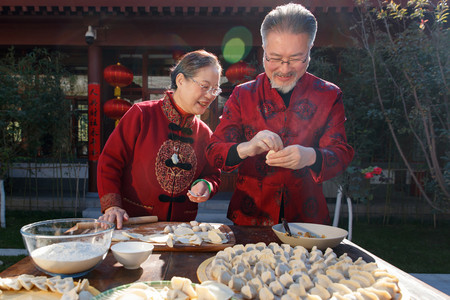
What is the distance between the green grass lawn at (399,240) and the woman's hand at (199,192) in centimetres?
353

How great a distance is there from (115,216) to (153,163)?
478 millimetres

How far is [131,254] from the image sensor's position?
1.12 meters

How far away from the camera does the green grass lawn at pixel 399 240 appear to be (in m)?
4.79

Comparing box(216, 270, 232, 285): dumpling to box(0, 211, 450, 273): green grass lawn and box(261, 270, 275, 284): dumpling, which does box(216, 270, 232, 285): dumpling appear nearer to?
box(261, 270, 275, 284): dumpling

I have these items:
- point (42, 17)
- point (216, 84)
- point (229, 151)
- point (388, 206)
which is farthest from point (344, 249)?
point (42, 17)

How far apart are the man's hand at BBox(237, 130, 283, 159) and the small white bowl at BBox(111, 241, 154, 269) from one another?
70 cm

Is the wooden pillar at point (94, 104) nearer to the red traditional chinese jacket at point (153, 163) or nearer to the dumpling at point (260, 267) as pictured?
the red traditional chinese jacket at point (153, 163)

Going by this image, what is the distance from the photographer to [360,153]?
565cm

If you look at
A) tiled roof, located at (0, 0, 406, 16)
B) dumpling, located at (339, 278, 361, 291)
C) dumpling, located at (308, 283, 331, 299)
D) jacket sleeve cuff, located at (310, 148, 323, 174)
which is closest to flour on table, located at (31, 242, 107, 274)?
dumpling, located at (308, 283, 331, 299)

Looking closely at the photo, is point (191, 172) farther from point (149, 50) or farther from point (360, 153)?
point (149, 50)

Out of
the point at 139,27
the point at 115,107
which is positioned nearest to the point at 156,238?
the point at 115,107

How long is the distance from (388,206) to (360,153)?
188 cm

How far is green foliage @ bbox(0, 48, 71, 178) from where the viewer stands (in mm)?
5957

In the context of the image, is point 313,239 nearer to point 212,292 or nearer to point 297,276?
point 297,276
